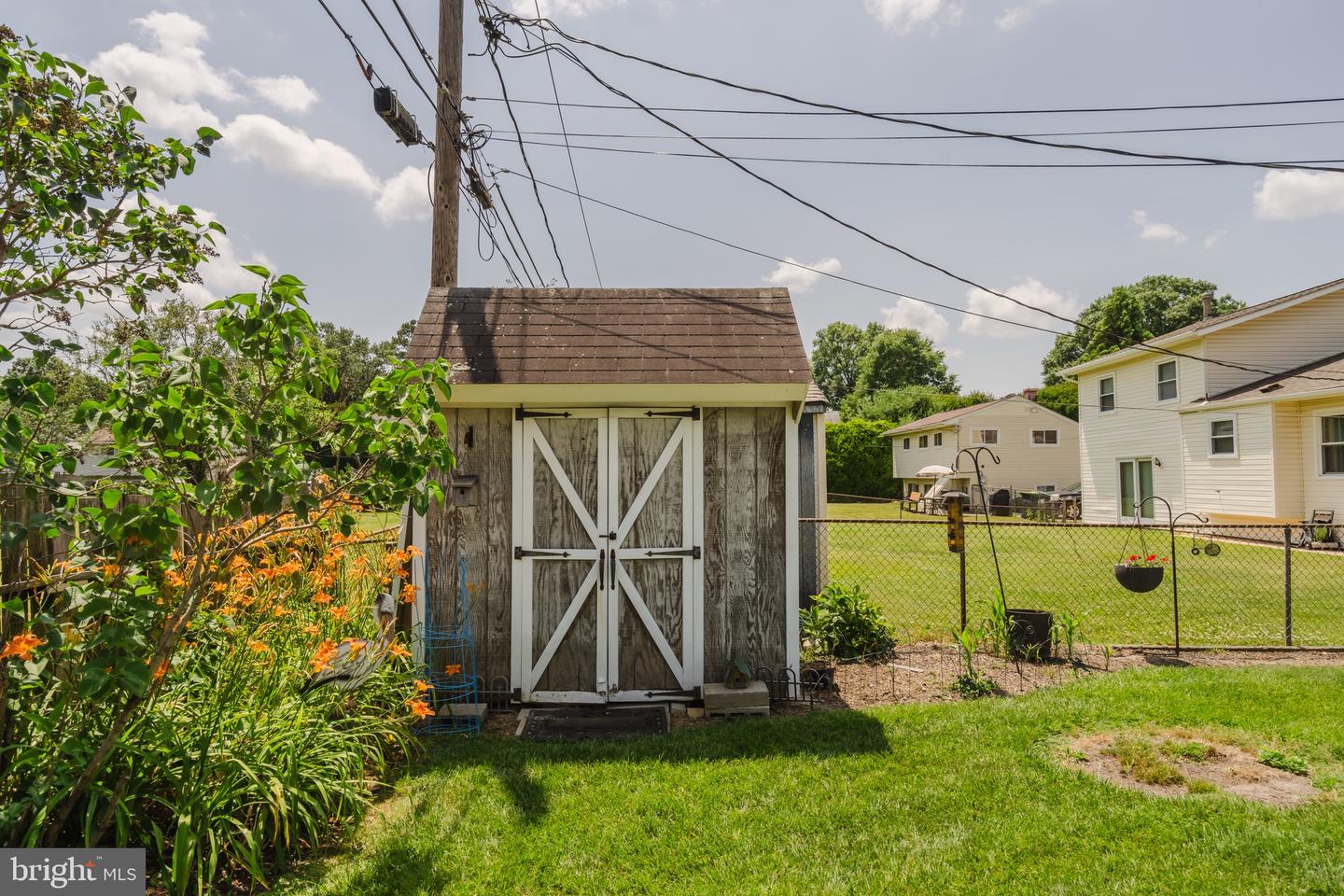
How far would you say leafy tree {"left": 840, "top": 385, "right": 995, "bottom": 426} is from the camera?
4025 centimetres

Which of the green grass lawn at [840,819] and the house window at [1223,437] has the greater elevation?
the house window at [1223,437]

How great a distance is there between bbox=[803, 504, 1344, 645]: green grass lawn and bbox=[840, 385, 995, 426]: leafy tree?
25.1 m

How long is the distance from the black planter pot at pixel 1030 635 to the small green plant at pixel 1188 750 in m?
2.02

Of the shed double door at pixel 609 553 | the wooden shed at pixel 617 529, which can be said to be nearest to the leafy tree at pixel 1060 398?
the wooden shed at pixel 617 529

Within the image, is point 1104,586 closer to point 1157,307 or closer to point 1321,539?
point 1321,539

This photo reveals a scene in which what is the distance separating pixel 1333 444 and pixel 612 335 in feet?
52.8

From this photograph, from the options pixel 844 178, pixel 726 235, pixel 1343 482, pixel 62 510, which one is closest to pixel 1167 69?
pixel 844 178

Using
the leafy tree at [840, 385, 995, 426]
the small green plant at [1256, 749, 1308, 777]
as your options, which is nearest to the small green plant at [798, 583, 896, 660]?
the small green plant at [1256, 749, 1308, 777]

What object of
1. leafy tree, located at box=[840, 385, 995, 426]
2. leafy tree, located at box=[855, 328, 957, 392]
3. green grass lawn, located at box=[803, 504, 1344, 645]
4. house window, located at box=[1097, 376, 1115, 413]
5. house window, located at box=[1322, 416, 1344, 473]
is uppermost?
leafy tree, located at box=[855, 328, 957, 392]

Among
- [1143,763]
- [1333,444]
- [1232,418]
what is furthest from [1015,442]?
[1143,763]

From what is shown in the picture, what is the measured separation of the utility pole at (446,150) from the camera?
5.89m

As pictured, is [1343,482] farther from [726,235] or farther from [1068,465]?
[1068,465]

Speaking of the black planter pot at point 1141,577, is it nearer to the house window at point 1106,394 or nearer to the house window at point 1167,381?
the house window at point 1167,381

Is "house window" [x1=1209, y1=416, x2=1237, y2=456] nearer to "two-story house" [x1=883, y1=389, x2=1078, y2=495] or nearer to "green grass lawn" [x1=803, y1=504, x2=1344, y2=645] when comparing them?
"green grass lawn" [x1=803, y1=504, x2=1344, y2=645]
